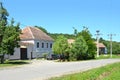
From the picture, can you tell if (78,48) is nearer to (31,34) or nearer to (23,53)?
(23,53)

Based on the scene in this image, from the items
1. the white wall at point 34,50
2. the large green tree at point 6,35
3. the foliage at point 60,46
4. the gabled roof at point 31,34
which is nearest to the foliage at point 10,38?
the large green tree at point 6,35

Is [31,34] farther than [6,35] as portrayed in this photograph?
Yes

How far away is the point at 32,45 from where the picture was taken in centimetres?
6506

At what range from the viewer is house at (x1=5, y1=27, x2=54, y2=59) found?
61562 mm

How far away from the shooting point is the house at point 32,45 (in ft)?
202

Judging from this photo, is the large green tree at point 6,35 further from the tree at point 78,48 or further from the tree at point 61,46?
the tree at point 78,48

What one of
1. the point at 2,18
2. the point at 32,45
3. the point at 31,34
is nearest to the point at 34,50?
the point at 32,45

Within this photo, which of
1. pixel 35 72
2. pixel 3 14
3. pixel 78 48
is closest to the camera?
pixel 35 72

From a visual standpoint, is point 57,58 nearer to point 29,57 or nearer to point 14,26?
point 29,57

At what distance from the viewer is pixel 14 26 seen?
4506 cm

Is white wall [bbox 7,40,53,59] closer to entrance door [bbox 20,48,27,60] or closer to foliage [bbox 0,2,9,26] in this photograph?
entrance door [bbox 20,48,27,60]

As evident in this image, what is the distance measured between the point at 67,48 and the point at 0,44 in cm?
1798

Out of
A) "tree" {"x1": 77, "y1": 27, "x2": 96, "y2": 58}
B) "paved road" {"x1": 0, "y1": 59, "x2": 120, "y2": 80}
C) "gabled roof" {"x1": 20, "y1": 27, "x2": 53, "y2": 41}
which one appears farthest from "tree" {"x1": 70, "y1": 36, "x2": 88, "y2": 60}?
"paved road" {"x1": 0, "y1": 59, "x2": 120, "y2": 80}

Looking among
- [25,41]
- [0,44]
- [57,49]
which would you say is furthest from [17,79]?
[25,41]
